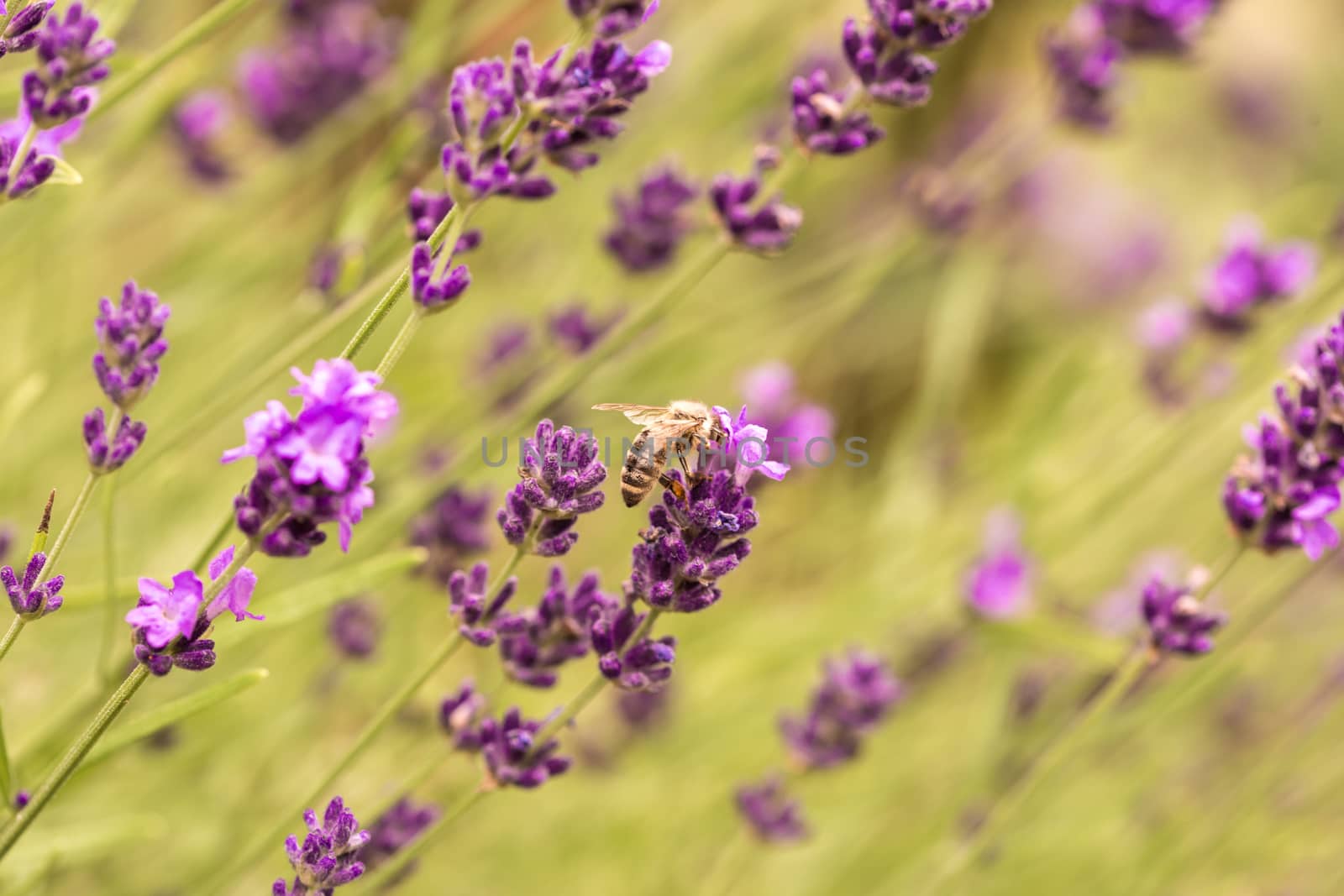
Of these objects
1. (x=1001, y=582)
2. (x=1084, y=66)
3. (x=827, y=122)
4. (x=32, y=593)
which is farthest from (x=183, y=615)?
(x=1084, y=66)

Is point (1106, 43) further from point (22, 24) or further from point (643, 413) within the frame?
point (22, 24)

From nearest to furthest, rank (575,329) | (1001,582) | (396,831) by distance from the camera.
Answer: (396,831) → (575,329) → (1001,582)

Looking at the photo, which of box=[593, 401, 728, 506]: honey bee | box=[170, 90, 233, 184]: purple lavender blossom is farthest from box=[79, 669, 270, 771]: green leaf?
box=[170, 90, 233, 184]: purple lavender blossom

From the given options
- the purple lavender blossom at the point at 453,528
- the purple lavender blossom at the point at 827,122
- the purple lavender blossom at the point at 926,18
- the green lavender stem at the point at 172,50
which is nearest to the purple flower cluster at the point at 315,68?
the green lavender stem at the point at 172,50

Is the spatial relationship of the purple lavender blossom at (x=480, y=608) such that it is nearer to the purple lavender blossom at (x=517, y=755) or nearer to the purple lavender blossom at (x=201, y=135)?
the purple lavender blossom at (x=517, y=755)

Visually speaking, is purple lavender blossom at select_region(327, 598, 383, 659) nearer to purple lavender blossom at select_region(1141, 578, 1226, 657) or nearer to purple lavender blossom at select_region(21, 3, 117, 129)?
purple lavender blossom at select_region(21, 3, 117, 129)

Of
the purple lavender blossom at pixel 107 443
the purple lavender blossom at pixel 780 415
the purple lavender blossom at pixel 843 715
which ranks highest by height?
the purple lavender blossom at pixel 107 443
